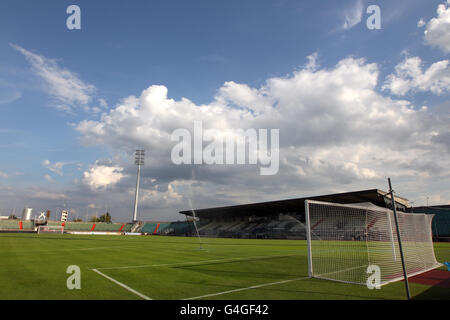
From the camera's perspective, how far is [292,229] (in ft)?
190

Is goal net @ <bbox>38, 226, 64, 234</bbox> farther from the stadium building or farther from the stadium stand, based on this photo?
the stadium stand

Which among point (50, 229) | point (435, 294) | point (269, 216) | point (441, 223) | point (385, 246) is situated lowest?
point (50, 229)

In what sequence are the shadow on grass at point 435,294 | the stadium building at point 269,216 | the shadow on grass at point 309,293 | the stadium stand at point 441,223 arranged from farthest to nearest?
the stadium stand at point 441,223 < the stadium building at point 269,216 < the shadow on grass at point 435,294 < the shadow on grass at point 309,293

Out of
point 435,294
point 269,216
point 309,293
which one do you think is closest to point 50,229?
point 269,216

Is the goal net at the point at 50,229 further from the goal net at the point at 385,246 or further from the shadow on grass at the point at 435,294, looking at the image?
the shadow on grass at the point at 435,294

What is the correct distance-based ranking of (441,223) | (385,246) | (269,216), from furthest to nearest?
1. (269,216)
2. (441,223)
3. (385,246)

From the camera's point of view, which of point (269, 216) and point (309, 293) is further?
point (269, 216)

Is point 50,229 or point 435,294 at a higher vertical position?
point 435,294

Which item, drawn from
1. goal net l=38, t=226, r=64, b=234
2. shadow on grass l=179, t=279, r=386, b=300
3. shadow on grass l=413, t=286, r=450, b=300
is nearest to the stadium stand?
shadow on grass l=413, t=286, r=450, b=300

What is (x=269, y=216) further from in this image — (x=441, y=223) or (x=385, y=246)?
(x=385, y=246)

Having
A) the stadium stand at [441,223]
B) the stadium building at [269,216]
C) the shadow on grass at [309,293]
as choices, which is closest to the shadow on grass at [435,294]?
the shadow on grass at [309,293]

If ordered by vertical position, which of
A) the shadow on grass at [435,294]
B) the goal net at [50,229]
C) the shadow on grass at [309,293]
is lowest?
the goal net at [50,229]
